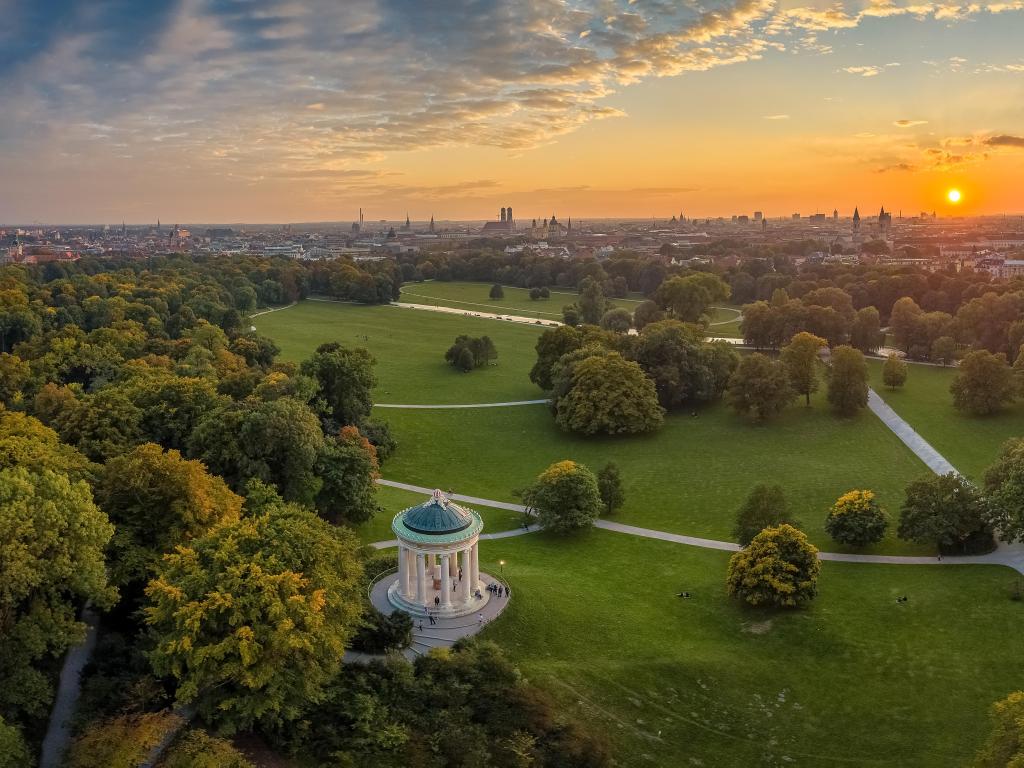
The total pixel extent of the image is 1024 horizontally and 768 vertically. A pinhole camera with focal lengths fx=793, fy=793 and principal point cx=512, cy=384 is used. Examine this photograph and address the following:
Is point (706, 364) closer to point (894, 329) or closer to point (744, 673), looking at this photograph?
point (894, 329)

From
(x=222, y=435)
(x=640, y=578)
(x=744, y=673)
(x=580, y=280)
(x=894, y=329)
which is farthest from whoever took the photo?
(x=580, y=280)

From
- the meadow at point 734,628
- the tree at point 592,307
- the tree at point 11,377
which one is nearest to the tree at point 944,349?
the meadow at point 734,628

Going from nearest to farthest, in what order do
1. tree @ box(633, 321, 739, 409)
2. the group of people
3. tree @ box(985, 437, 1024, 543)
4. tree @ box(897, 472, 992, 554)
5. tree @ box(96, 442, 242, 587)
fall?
tree @ box(96, 442, 242, 587) → the group of people → tree @ box(985, 437, 1024, 543) → tree @ box(897, 472, 992, 554) → tree @ box(633, 321, 739, 409)

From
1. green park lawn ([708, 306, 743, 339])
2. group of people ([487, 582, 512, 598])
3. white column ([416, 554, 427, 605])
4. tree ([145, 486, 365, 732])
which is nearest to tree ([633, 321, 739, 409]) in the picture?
green park lawn ([708, 306, 743, 339])

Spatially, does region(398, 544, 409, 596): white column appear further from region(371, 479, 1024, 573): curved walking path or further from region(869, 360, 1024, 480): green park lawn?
region(869, 360, 1024, 480): green park lawn

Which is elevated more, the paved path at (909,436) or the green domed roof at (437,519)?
the green domed roof at (437,519)

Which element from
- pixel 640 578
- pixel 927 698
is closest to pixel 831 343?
pixel 640 578

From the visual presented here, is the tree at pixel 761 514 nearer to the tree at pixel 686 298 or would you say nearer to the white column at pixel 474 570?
the white column at pixel 474 570
